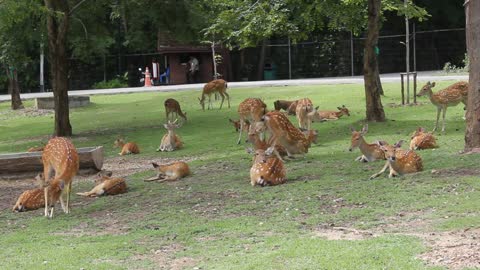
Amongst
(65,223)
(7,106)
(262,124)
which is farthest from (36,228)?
(7,106)

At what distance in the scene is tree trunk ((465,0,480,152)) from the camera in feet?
39.1

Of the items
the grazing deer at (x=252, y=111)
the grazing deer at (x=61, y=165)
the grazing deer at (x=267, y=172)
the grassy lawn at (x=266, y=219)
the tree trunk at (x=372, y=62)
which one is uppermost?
the tree trunk at (x=372, y=62)

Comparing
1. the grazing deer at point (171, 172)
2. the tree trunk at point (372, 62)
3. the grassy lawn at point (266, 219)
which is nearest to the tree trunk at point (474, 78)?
the grassy lawn at point (266, 219)

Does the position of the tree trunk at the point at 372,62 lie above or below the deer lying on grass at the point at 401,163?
above

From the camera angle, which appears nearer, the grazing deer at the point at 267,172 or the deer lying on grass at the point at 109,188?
the grazing deer at the point at 267,172

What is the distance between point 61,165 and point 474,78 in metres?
6.46

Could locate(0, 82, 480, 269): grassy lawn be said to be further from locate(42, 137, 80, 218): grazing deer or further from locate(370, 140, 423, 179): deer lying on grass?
locate(42, 137, 80, 218): grazing deer

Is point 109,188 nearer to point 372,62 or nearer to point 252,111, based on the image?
point 252,111

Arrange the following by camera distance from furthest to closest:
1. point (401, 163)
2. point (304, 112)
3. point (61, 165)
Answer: point (304, 112), point (401, 163), point (61, 165)

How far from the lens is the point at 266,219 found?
341 inches

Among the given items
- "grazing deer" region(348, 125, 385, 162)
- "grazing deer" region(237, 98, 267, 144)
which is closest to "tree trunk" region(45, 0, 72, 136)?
"grazing deer" region(237, 98, 267, 144)

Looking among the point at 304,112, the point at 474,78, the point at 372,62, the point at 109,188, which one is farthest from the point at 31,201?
the point at 372,62

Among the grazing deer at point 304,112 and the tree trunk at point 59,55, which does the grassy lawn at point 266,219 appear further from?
the tree trunk at point 59,55

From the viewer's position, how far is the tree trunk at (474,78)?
39.1 ft
